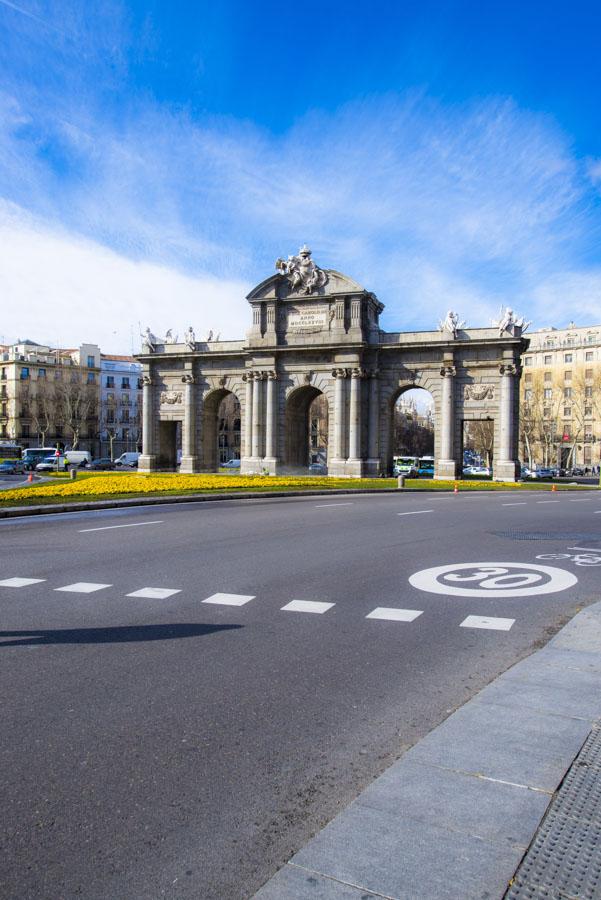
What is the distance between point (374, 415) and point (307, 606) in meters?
35.4

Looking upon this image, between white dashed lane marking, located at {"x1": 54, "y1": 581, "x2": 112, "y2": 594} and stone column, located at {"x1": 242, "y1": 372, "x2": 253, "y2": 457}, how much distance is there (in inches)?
1424

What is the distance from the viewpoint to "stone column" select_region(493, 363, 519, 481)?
3947 cm

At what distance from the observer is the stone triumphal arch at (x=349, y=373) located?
132 feet

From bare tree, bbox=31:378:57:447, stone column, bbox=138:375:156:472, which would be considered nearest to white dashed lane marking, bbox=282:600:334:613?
stone column, bbox=138:375:156:472

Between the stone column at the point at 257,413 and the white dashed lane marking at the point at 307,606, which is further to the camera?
the stone column at the point at 257,413

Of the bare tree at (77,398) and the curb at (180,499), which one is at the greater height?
the bare tree at (77,398)

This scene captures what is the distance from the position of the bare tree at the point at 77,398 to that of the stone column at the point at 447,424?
55.1 m

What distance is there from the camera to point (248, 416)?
150ft

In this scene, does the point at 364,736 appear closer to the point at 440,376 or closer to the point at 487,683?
the point at 487,683

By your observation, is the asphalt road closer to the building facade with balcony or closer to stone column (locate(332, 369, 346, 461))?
stone column (locate(332, 369, 346, 461))

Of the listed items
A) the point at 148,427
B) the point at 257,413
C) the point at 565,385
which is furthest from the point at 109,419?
the point at 565,385

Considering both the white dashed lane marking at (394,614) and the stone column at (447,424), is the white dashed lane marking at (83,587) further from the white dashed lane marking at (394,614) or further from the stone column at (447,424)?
the stone column at (447,424)

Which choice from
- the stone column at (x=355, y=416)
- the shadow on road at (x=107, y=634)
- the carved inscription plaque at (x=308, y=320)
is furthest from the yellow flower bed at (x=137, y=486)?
the shadow on road at (x=107, y=634)

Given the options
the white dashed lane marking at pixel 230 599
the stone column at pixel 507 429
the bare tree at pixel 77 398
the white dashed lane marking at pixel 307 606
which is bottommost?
the white dashed lane marking at pixel 307 606
